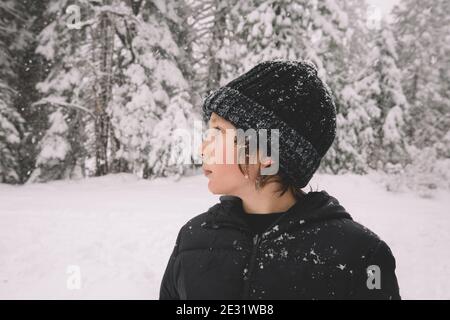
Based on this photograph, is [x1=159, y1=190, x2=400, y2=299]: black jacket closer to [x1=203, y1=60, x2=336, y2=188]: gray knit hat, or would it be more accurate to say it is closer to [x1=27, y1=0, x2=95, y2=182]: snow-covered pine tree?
[x1=203, y1=60, x2=336, y2=188]: gray knit hat

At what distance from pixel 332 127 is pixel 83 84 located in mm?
14549

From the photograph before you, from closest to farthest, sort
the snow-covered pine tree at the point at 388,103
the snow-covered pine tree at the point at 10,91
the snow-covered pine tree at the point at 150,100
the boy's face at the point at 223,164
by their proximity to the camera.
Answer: the boy's face at the point at 223,164
the snow-covered pine tree at the point at 10,91
the snow-covered pine tree at the point at 150,100
the snow-covered pine tree at the point at 388,103

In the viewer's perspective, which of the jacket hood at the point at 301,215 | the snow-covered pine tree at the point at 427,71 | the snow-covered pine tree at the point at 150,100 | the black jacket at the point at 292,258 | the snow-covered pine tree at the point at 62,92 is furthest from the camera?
the snow-covered pine tree at the point at 427,71

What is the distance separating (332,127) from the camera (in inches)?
72.8

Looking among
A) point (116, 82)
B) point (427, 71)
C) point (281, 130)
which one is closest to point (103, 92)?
point (116, 82)

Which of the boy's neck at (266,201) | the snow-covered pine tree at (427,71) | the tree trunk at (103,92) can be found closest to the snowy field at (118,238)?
the tree trunk at (103,92)

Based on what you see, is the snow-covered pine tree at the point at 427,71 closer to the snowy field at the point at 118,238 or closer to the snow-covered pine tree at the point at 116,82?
the snowy field at the point at 118,238

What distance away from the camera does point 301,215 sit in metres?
1.74

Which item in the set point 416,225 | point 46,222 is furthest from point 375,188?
point 46,222

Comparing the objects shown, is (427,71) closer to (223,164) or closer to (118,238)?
(118,238)

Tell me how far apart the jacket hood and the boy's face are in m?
0.13

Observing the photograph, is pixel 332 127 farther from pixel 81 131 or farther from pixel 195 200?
pixel 81 131

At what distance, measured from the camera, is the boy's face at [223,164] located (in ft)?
6.00

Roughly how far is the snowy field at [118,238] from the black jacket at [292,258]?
4.71 metres
